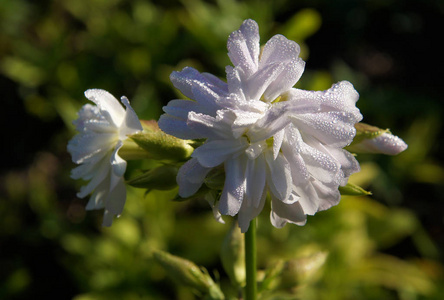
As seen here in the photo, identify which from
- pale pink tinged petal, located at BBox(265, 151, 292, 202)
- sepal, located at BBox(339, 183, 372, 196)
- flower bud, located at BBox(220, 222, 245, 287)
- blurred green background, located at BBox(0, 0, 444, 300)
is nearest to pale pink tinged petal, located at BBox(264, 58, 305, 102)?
pale pink tinged petal, located at BBox(265, 151, 292, 202)

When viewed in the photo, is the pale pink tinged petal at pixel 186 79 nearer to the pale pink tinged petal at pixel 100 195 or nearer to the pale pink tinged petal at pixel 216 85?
the pale pink tinged petal at pixel 216 85

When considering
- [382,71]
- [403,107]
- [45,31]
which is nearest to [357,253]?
[403,107]

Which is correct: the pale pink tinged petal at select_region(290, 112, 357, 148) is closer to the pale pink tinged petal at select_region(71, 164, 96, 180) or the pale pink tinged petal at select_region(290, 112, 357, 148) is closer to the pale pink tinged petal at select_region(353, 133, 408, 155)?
the pale pink tinged petal at select_region(353, 133, 408, 155)

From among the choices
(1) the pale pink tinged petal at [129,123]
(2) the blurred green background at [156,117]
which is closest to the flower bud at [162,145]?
(1) the pale pink tinged petal at [129,123]

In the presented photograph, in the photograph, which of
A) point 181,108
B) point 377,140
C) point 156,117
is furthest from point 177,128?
point 156,117

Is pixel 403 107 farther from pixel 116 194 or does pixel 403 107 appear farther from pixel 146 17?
pixel 116 194

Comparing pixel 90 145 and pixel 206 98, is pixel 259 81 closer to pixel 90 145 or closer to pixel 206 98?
pixel 206 98
